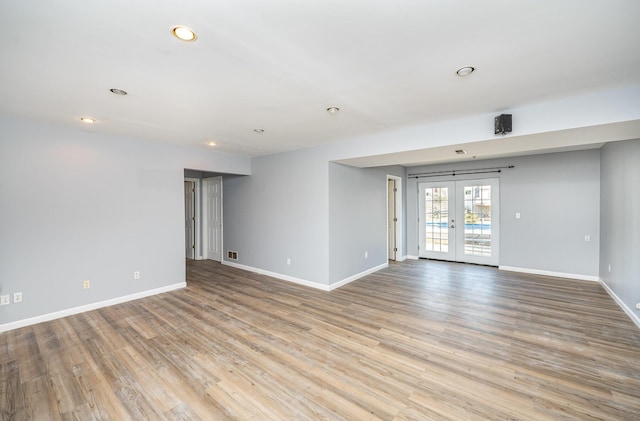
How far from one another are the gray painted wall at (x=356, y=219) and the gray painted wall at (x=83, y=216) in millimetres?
2619

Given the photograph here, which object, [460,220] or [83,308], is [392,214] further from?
[83,308]

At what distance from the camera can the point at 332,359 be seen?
2533 millimetres

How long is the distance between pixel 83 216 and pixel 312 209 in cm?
325

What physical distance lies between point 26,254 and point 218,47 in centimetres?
361

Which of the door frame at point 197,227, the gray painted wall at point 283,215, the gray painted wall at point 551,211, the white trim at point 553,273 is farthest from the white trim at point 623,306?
the door frame at point 197,227

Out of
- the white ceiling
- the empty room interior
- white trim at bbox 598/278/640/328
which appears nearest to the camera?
the white ceiling

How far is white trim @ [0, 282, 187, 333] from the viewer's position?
126 inches

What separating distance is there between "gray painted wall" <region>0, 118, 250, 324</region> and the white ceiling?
0.62m

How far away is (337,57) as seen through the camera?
1905mm

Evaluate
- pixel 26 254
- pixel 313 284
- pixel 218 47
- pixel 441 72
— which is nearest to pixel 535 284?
pixel 313 284

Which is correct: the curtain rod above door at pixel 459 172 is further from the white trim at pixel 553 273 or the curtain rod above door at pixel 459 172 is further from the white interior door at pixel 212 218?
the white interior door at pixel 212 218

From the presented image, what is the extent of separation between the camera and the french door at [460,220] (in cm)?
608

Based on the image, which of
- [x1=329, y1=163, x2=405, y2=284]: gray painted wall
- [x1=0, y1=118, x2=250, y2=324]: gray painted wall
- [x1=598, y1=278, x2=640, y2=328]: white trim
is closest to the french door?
[x1=329, y1=163, x2=405, y2=284]: gray painted wall

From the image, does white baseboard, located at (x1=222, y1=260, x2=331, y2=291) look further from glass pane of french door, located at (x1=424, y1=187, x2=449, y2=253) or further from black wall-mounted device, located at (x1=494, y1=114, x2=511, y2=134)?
glass pane of french door, located at (x1=424, y1=187, x2=449, y2=253)
